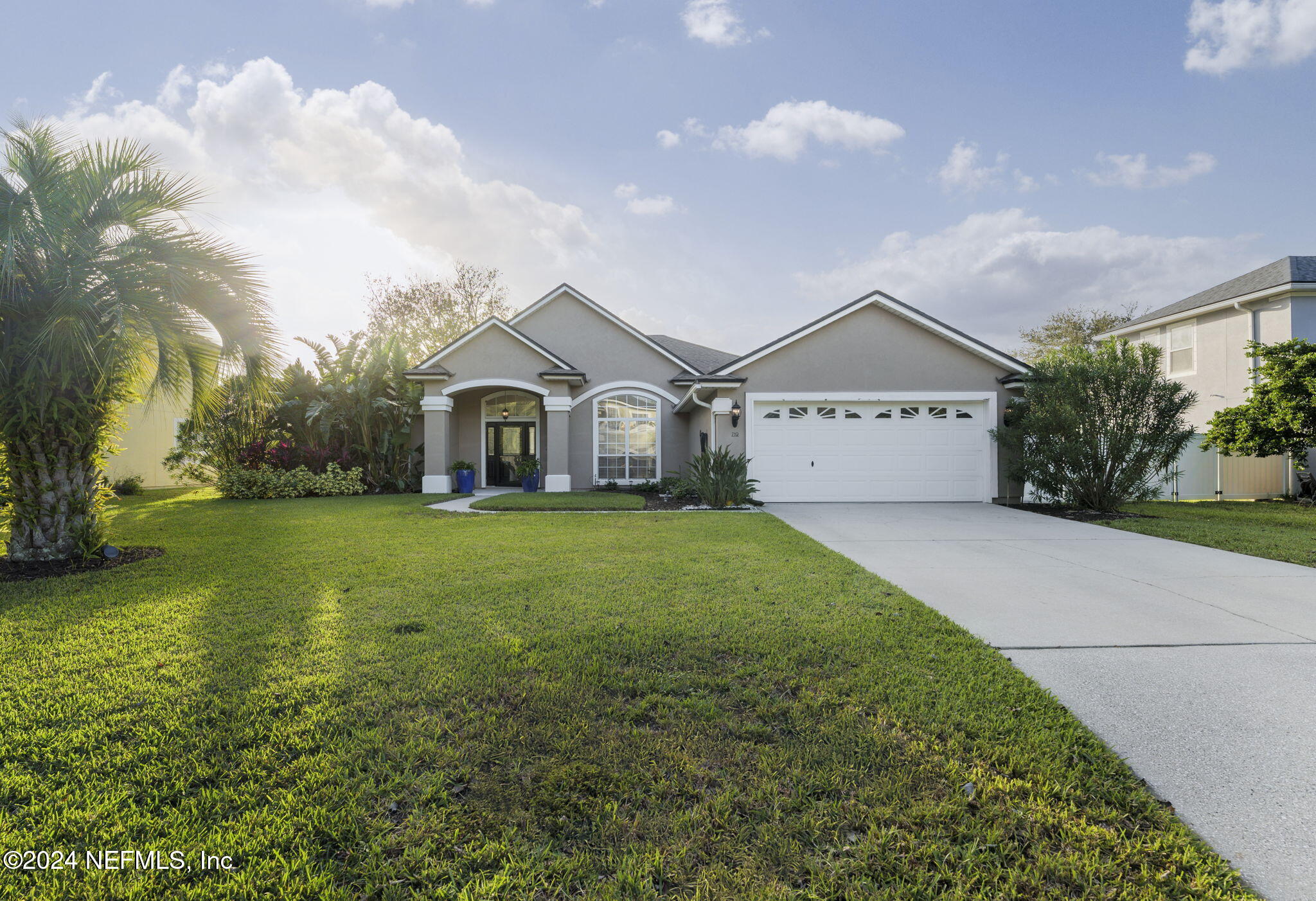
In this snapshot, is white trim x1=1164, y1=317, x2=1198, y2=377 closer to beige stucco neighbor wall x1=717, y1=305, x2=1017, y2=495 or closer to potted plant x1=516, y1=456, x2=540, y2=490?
beige stucco neighbor wall x1=717, y1=305, x2=1017, y2=495

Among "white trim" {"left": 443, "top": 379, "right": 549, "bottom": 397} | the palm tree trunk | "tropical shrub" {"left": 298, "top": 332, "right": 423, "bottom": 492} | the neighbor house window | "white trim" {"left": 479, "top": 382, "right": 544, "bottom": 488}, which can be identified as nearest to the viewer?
the palm tree trunk

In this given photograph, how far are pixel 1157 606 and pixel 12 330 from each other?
10.6 m

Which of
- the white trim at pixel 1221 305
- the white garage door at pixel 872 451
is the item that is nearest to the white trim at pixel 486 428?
the white garage door at pixel 872 451

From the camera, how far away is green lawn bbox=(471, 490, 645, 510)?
1132cm

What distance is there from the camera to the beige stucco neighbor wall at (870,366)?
1245cm

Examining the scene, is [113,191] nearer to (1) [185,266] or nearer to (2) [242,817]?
(1) [185,266]

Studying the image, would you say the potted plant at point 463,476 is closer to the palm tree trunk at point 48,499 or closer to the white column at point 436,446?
the white column at point 436,446

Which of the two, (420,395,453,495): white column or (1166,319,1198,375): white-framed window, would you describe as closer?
(420,395,453,495): white column

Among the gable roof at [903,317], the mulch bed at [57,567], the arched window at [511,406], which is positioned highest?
the gable roof at [903,317]

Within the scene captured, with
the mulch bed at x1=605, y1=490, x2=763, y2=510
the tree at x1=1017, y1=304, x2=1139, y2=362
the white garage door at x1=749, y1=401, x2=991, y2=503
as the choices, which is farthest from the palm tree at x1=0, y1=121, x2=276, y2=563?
the tree at x1=1017, y1=304, x2=1139, y2=362

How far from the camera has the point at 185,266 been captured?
19.2 ft

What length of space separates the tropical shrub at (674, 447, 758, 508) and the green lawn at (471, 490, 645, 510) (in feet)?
4.46

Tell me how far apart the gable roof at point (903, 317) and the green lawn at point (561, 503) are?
11.2 ft

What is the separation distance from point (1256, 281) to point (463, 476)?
71.6 feet
